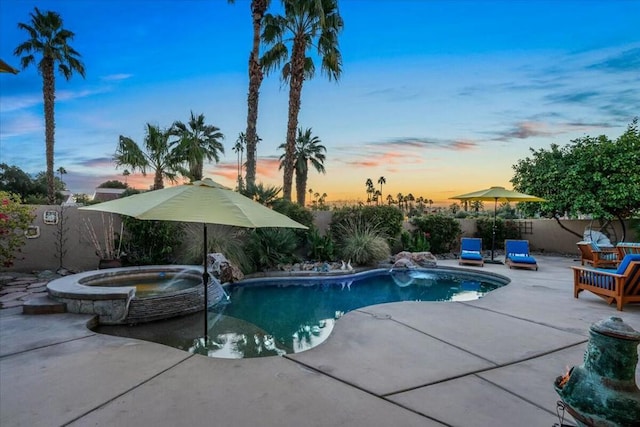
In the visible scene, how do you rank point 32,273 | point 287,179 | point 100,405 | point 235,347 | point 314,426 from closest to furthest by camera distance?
point 314,426 → point 100,405 → point 235,347 → point 32,273 → point 287,179

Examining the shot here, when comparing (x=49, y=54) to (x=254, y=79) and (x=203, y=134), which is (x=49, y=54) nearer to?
(x=203, y=134)

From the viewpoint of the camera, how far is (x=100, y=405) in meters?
2.40

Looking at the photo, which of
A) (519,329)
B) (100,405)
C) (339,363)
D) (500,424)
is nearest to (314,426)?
(339,363)

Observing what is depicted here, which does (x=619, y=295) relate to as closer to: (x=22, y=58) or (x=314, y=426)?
(x=314, y=426)

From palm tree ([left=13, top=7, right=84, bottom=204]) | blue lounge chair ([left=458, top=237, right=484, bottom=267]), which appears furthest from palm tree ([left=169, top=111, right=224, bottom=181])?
blue lounge chair ([left=458, top=237, right=484, bottom=267])

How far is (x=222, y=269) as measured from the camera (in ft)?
25.4

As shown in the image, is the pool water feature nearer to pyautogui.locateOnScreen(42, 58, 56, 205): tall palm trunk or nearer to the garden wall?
the garden wall

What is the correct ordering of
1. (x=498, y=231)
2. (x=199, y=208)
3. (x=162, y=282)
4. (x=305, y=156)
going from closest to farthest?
1. (x=199, y=208)
2. (x=162, y=282)
3. (x=498, y=231)
4. (x=305, y=156)

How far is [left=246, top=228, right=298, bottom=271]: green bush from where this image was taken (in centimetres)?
912

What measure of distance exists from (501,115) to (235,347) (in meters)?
11.4

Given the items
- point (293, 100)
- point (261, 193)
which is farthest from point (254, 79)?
point (261, 193)

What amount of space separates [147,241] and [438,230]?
10151 mm

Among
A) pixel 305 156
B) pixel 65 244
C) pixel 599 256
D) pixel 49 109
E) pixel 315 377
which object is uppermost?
pixel 49 109

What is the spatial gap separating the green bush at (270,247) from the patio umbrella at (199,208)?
17.2ft
